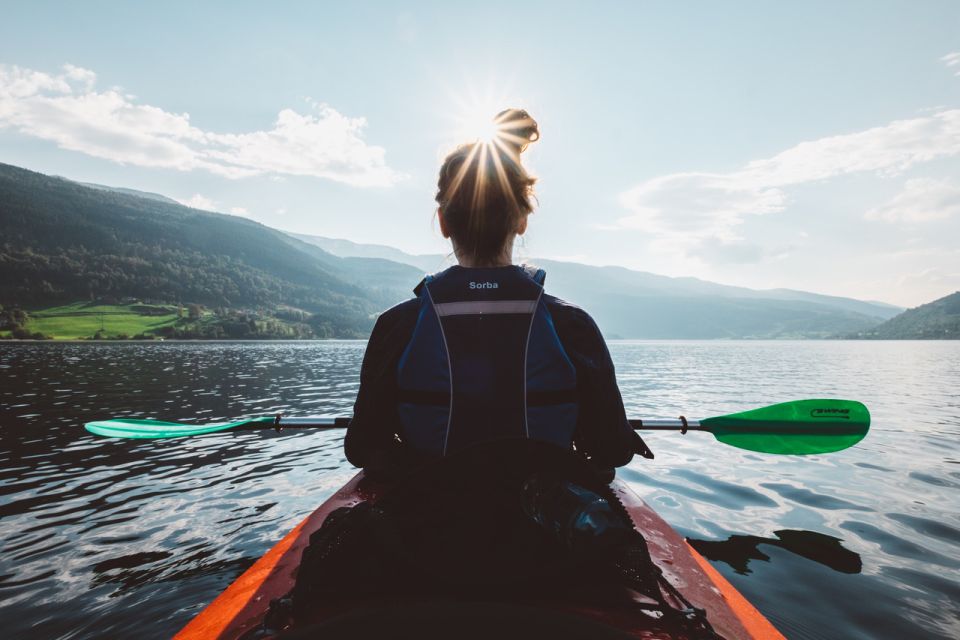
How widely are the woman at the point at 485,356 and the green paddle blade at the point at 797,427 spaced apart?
463cm

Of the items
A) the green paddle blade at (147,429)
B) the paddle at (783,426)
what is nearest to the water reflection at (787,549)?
the paddle at (783,426)

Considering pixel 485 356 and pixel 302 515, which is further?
pixel 302 515

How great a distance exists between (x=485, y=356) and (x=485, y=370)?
0.07 m

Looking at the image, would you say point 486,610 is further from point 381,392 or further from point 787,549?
point 787,549

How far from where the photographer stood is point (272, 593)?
2840 millimetres

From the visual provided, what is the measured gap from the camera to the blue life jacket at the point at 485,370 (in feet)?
7.72

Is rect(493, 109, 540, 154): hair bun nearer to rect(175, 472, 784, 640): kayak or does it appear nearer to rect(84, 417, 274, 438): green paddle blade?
rect(175, 472, 784, 640): kayak

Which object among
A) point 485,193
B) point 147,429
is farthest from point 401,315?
point 147,429

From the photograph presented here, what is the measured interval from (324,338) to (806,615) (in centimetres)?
18041

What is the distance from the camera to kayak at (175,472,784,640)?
1.45 meters

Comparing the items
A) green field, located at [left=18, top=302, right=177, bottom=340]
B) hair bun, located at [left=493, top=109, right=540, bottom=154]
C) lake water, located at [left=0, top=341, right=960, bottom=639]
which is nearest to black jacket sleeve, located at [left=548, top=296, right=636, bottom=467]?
hair bun, located at [left=493, top=109, right=540, bottom=154]

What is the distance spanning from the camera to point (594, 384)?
247 cm

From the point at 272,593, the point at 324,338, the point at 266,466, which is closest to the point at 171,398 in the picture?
the point at 266,466

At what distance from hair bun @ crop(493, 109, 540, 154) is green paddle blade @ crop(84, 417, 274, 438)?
5.18 metres
